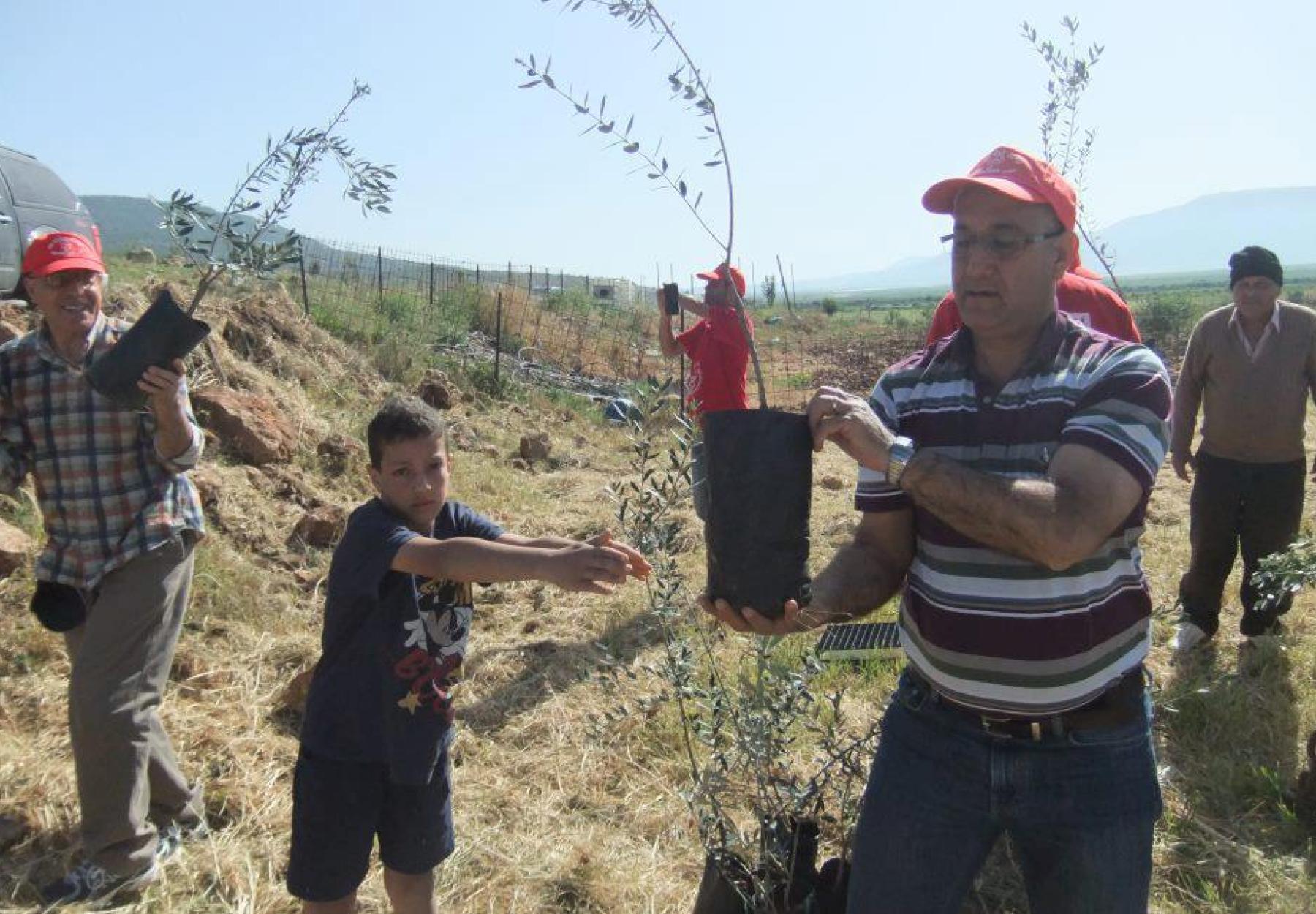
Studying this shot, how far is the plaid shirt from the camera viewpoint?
2.83m

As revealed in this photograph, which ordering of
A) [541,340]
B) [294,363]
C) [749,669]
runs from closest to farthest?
[749,669] < [294,363] < [541,340]

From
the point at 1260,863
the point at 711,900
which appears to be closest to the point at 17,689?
the point at 711,900

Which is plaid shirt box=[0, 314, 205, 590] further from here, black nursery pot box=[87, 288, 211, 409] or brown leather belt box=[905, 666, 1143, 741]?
brown leather belt box=[905, 666, 1143, 741]

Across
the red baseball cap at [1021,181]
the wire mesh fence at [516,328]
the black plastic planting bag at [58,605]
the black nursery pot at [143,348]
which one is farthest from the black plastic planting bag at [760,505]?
the wire mesh fence at [516,328]

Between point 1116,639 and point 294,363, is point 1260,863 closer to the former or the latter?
point 1116,639

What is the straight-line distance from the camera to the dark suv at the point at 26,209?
764 cm

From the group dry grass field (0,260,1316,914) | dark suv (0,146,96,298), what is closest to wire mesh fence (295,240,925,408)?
dark suv (0,146,96,298)

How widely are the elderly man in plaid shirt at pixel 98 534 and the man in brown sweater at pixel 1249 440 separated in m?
4.23

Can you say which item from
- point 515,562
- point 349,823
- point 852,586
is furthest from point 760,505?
point 349,823

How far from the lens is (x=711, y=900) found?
2320 millimetres

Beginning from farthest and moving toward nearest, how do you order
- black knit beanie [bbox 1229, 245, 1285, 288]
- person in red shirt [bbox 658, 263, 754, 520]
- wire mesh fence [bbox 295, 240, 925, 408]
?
1. wire mesh fence [bbox 295, 240, 925, 408]
2. person in red shirt [bbox 658, 263, 754, 520]
3. black knit beanie [bbox 1229, 245, 1285, 288]

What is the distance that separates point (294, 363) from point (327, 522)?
10.7 feet

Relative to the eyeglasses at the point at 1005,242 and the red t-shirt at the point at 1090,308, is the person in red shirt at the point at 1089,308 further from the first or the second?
the eyeglasses at the point at 1005,242

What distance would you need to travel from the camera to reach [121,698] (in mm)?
2812
